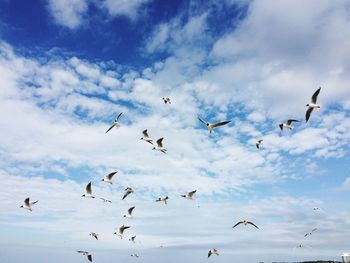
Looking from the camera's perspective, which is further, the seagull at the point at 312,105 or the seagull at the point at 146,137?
the seagull at the point at 146,137

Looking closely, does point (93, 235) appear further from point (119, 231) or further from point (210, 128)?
point (210, 128)

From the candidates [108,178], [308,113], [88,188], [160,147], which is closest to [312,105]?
[308,113]

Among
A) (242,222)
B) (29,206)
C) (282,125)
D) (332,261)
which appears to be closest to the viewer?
(242,222)

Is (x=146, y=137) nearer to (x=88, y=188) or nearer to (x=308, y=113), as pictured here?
(x=88, y=188)

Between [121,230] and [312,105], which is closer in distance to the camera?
[312,105]

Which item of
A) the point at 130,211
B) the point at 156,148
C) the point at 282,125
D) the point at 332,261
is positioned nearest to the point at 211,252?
the point at 130,211

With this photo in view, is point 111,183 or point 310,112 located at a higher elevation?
point 310,112

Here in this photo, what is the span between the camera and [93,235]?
160 ft

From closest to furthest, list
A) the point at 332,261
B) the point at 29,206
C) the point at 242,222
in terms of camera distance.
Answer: the point at 242,222 < the point at 29,206 < the point at 332,261

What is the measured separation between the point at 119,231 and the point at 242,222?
15.9 metres

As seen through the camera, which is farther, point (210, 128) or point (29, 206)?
point (29, 206)

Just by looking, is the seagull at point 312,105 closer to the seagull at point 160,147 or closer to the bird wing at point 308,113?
the bird wing at point 308,113

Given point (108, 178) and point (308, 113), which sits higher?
point (308, 113)

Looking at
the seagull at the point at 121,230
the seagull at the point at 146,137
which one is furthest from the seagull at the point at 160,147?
the seagull at the point at 121,230
